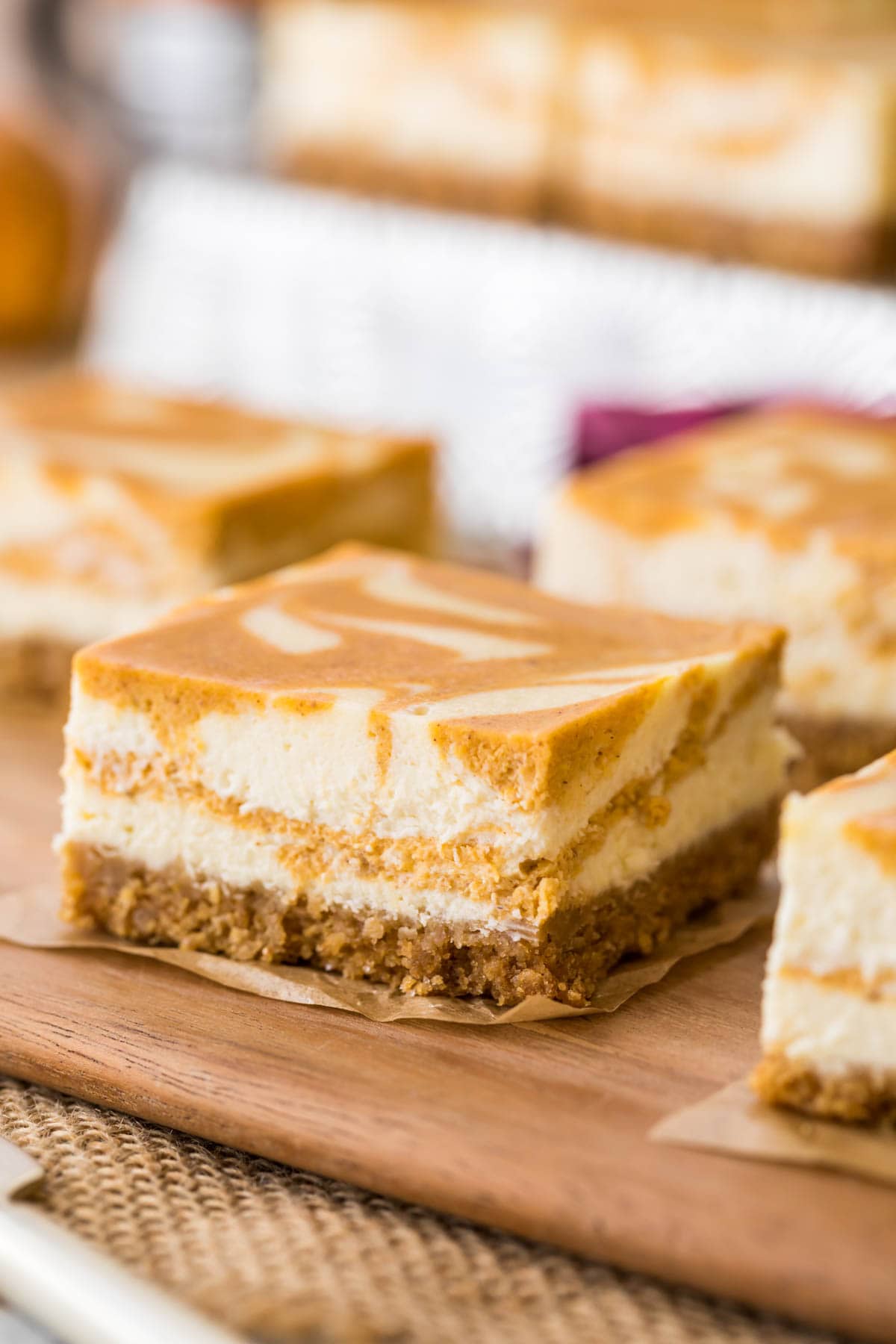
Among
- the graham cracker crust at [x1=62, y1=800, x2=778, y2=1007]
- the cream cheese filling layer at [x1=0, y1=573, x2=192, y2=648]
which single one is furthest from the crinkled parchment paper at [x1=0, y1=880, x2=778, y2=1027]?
the cream cheese filling layer at [x1=0, y1=573, x2=192, y2=648]

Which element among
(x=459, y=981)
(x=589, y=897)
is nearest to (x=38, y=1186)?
(x=459, y=981)

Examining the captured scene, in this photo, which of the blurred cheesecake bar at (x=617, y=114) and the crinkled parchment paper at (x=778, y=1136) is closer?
the crinkled parchment paper at (x=778, y=1136)

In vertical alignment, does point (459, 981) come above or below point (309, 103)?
below

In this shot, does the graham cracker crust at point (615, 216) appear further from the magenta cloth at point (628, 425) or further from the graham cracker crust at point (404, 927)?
the graham cracker crust at point (404, 927)

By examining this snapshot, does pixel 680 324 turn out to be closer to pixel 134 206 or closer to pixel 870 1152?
pixel 134 206

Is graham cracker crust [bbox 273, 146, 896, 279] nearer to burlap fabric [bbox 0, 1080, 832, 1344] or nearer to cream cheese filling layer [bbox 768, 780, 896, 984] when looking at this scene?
cream cheese filling layer [bbox 768, 780, 896, 984]

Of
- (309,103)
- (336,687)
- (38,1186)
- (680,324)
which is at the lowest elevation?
(38,1186)

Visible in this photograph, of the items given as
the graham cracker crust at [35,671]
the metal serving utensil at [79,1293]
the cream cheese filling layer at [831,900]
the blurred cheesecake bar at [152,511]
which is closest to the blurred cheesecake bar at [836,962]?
the cream cheese filling layer at [831,900]
